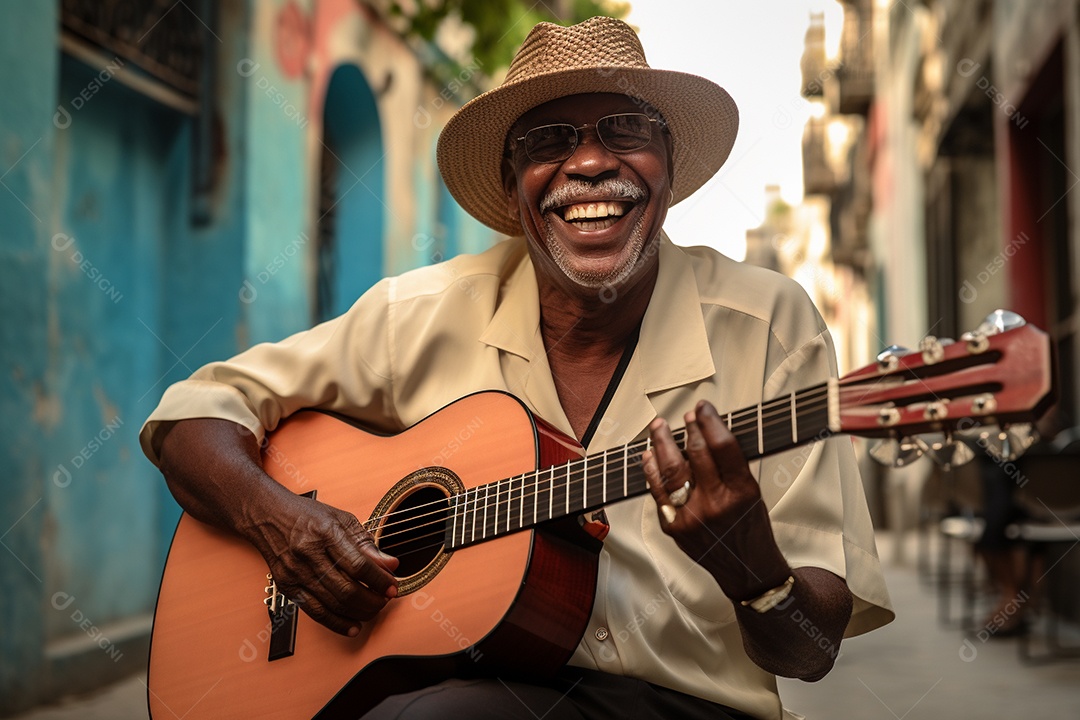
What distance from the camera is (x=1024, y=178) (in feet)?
27.4

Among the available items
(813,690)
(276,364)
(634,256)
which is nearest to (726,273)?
(634,256)

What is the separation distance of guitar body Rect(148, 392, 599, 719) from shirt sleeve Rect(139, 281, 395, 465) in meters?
0.07

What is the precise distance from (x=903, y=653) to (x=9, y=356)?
190 inches

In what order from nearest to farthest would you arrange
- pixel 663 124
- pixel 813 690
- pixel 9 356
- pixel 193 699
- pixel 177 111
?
pixel 193 699 < pixel 663 124 < pixel 9 356 < pixel 813 690 < pixel 177 111

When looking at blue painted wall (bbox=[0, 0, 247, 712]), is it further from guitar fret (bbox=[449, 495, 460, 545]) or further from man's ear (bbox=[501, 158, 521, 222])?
guitar fret (bbox=[449, 495, 460, 545])

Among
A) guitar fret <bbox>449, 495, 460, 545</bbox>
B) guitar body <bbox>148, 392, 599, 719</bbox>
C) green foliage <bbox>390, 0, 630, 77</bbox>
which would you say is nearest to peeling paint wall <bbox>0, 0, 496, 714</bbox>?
green foliage <bbox>390, 0, 630, 77</bbox>

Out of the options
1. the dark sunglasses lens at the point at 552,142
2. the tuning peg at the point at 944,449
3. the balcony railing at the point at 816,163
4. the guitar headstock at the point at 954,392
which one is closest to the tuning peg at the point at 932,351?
the guitar headstock at the point at 954,392

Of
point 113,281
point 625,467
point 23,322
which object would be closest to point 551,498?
point 625,467

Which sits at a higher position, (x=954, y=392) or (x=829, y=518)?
(x=954, y=392)

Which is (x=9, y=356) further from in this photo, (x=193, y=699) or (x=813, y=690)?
(x=813, y=690)

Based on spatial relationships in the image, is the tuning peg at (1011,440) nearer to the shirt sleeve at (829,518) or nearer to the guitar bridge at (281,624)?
the shirt sleeve at (829,518)

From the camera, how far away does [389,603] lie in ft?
7.63

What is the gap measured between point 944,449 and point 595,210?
1045 millimetres

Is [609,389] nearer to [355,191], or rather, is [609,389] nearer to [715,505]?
[715,505]
